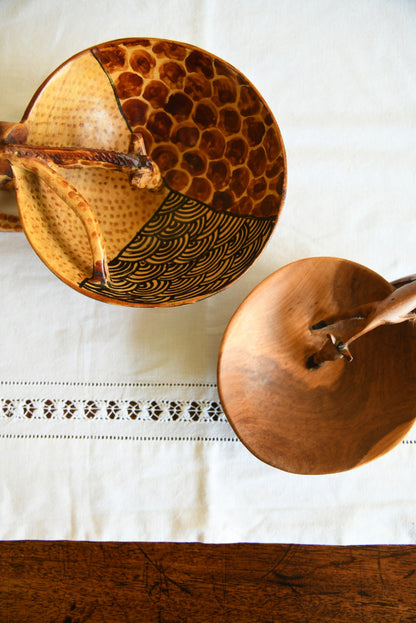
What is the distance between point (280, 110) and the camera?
1.98 feet

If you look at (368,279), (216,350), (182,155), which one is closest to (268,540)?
(216,350)

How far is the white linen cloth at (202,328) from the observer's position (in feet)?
1.87

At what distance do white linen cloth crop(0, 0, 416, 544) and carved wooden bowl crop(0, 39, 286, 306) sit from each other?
3.1 inches

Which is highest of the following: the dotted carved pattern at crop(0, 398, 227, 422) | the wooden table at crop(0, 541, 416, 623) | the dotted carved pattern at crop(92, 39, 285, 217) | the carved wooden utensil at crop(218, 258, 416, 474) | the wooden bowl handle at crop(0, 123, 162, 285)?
the dotted carved pattern at crop(92, 39, 285, 217)

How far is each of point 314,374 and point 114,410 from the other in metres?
0.26

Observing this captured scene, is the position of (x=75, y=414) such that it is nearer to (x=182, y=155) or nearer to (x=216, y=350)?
(x=216, y=350)

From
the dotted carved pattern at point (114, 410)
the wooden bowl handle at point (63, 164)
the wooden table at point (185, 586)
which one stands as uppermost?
the wooden bowl handle at point (63, 164)

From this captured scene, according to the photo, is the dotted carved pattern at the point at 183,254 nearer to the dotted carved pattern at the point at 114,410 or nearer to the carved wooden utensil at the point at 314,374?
the carved wooden utensil at the point at 314,374

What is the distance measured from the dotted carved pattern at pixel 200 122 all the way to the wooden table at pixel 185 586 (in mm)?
462

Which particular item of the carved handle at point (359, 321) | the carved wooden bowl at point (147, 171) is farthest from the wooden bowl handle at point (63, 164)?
the carved handle at point (359, 321)

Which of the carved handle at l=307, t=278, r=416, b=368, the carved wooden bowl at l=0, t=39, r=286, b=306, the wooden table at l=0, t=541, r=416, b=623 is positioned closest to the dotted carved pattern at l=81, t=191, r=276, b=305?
the carved wooden bowl at l=0, t=39, r=286, b=306

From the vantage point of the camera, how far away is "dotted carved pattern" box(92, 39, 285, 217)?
51 centimetres

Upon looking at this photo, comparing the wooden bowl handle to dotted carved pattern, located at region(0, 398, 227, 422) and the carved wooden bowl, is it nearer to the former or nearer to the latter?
the carved wooden bowl

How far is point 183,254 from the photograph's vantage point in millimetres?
547
